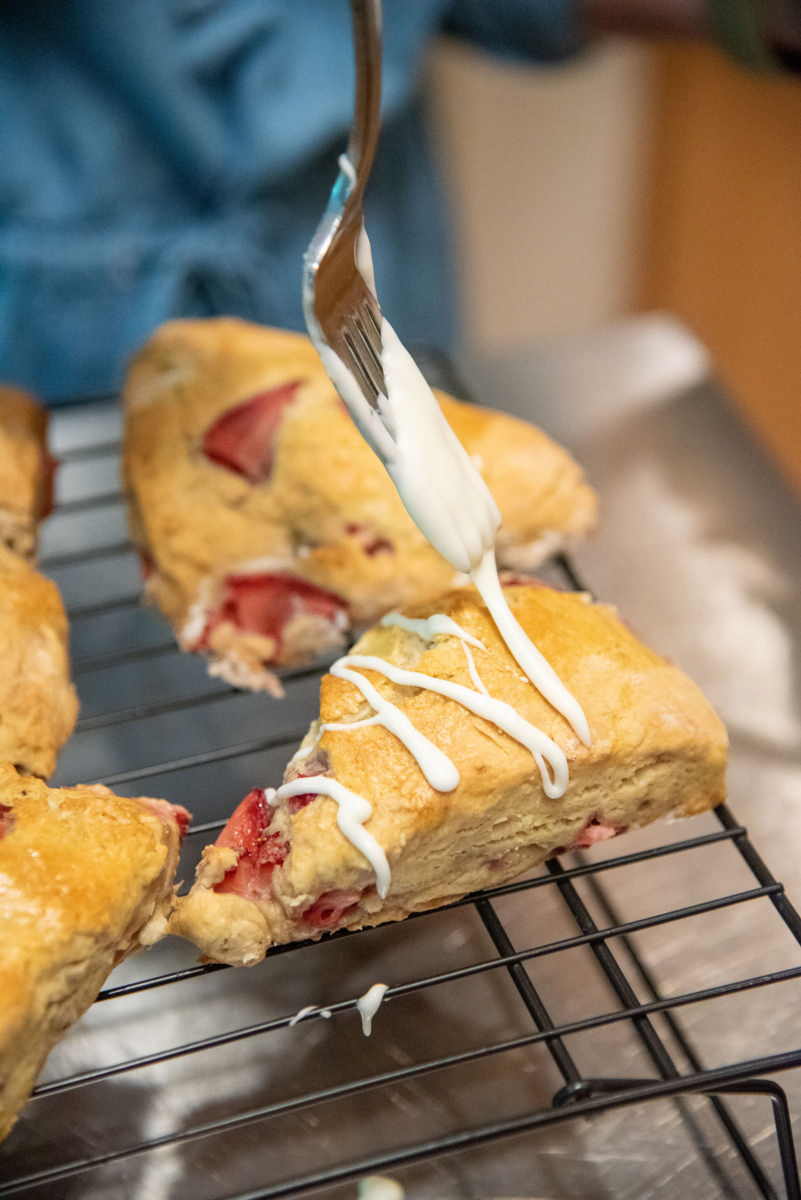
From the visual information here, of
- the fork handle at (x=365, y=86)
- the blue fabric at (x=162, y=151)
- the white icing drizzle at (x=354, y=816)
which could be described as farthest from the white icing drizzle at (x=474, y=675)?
the blue fabric at (x=162, y=151)

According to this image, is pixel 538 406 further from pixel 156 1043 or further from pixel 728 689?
pixel 156 1043

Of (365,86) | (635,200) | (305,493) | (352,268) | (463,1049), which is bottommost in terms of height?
(463,1049)

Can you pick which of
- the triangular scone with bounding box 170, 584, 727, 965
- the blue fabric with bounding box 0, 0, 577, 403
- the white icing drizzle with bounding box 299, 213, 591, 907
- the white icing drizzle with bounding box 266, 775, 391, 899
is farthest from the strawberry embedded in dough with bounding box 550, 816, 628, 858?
the blue fabric with bounding box 0, 0, 577, 403

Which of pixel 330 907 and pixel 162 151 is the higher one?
pixel 162 151

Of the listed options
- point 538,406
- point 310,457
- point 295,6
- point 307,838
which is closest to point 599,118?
point 295,6

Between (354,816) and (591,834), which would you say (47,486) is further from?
(591,834)

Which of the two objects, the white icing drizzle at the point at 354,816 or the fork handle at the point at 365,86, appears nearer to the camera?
the fork handle at the point at 365,86

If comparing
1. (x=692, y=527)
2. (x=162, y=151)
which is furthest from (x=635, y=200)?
(x=692, y=527)

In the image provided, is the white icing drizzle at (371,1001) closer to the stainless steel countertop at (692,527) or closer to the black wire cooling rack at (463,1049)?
the black wire cooling rack at (463,1049)
